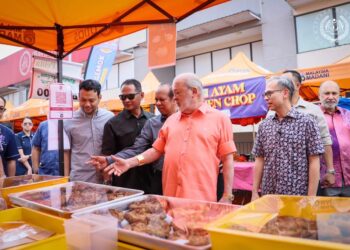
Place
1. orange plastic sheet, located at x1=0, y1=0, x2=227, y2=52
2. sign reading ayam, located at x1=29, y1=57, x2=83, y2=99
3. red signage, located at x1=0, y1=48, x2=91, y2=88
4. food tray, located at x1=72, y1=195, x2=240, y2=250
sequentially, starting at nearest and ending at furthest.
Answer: food tray, located at x1=72, y1=195, x2=240, y2=250, orange plastic sheet, located at x1=0, y1=0, x2=227, y2=52, sign reading ayam, located at x1=29, y1=57, x2=83, y2=99, red signage, located at x1=0, y1=48, x2=91, y2=88

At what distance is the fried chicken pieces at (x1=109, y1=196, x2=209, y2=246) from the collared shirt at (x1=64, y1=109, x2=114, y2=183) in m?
1.59

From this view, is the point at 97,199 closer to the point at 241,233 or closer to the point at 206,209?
the point at 206,209

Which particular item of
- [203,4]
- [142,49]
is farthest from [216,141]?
[142,49]

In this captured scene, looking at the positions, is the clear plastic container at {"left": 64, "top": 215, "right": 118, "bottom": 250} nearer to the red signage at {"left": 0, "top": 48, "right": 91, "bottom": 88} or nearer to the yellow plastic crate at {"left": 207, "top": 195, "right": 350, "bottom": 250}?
the yellow plastic crate at {"left": 207, "top": 195, "right": 350, "bottom": 250}

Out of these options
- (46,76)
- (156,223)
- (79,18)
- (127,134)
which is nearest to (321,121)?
(127,134)

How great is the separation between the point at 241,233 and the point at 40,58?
3300mm

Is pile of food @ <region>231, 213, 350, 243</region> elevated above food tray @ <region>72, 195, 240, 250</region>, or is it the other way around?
pile of food @ <region>231, 213, 350, 243</region>

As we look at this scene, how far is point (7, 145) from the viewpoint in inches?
133

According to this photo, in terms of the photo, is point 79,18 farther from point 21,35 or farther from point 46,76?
point 46,76

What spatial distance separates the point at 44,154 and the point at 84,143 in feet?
6.02

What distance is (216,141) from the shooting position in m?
2.22

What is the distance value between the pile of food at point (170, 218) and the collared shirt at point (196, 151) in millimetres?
656

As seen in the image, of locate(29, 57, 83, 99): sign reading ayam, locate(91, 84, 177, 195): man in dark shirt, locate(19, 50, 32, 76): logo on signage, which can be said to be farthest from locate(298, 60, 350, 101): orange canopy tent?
locate(19, 50, 32, 76): logo on signage

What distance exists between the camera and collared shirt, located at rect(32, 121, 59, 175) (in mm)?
4332
